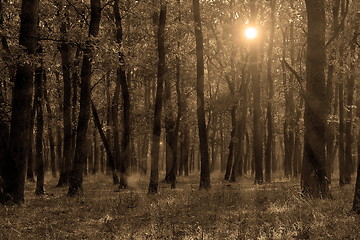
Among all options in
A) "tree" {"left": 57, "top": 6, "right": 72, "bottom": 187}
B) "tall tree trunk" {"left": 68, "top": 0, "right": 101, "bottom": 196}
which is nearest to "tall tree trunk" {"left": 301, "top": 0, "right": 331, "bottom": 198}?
"tall tree trunk" {"left": 68, "top": 0, "right": 101, "bottom": 196}

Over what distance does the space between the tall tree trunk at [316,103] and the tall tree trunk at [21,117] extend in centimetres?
928

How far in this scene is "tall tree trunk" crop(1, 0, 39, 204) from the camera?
13.2 m

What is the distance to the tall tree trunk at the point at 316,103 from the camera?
13906mm

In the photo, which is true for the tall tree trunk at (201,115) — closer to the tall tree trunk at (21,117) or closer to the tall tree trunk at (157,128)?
the tall tree trunk at (157,128)

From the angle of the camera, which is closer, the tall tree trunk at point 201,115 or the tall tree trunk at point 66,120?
the tall tree trunk at point 201,115

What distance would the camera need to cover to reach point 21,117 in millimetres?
13289

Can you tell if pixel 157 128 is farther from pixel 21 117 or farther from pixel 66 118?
pixel 66 118

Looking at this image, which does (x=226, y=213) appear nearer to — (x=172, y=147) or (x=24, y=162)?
(x=24, y=162)

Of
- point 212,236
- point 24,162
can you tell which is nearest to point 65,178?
point 24,162

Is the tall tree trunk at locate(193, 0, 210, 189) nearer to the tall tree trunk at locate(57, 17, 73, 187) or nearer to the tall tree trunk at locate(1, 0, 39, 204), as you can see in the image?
the tall tree trunk at locate(57, 17, 73, 187)

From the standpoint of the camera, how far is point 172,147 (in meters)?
27.6

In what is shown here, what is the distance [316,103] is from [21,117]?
32.1ft

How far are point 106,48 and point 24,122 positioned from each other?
3689 mm

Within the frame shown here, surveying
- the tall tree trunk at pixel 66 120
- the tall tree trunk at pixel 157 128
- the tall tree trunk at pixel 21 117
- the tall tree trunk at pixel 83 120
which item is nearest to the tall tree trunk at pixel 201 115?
the tall tree trunk at pixel 157 128
